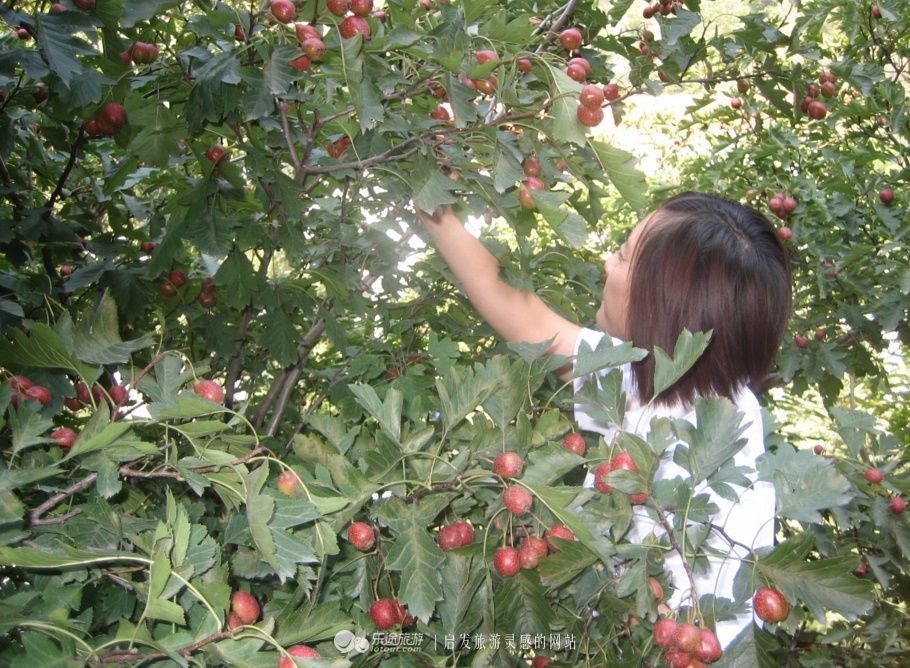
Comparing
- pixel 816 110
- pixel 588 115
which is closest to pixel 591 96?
pixel 588 115

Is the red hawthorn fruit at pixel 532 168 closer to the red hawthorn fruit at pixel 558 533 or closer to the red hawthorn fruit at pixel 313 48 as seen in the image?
the red hawthorn fruit at pixel 313 48

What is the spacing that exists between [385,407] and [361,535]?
16 cm

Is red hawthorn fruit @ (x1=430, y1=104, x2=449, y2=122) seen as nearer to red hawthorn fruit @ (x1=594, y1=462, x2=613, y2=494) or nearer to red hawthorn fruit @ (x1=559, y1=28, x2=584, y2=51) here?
red hawthorn fruit @ (x1=559, y1=28, x2=584, y2=51)

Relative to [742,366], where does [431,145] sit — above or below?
above

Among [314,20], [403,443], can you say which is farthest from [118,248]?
[403,443]

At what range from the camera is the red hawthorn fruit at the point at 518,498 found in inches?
37.7

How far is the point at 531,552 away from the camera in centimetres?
100

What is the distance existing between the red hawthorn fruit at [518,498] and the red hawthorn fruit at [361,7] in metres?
0.76

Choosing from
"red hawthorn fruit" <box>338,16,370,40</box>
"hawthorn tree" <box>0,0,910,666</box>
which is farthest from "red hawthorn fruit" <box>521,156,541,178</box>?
"red hawthorn fruit" <box>338,16,370,40</box>

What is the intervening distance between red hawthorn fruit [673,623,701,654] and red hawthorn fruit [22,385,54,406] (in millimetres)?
915

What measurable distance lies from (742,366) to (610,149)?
0.50 meters

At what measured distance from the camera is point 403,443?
101cm

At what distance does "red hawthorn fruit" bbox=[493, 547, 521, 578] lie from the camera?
0.99 meters

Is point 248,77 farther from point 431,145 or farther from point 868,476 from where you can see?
point 868,476
